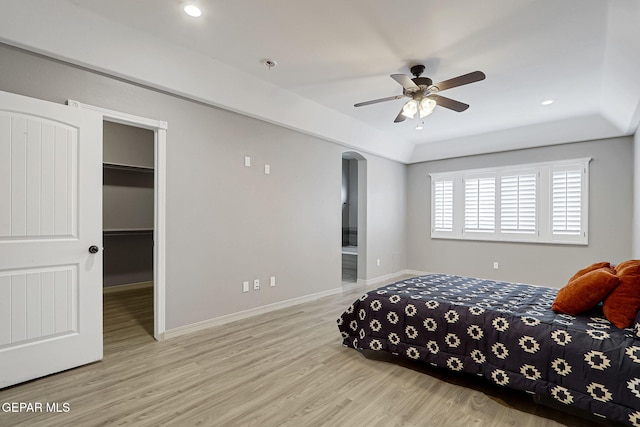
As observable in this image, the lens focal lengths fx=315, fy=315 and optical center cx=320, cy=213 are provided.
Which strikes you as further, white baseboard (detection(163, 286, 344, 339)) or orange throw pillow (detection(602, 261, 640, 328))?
white baseboard (detection(163, 286, 344, 339))

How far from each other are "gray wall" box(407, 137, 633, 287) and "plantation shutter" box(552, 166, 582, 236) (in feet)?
0.53

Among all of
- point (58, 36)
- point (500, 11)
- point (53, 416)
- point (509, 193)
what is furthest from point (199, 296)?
point (509, 193)

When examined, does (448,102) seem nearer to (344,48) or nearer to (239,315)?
(344,48)

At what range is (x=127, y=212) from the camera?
18.4 feet

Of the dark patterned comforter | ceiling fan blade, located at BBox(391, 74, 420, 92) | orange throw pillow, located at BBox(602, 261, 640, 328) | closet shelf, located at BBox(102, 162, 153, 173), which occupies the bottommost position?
the dark patterned comforter

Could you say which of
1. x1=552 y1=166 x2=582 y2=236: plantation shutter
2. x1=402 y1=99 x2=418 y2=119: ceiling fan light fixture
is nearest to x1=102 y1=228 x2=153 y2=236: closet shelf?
x1=402 y1=99 x2=418 y2=119: ceiling fan light fixture

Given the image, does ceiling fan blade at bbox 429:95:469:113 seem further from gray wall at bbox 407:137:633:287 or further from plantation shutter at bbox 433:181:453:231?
plantation shutter at bbox 433:181:453:231

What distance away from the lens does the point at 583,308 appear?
7.36ft

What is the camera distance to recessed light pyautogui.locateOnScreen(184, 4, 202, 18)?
96.5 inches

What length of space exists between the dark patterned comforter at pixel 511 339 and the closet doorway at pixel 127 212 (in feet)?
12.6

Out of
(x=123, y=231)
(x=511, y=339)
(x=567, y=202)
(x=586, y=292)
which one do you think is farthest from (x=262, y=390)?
(x=567, y=202)

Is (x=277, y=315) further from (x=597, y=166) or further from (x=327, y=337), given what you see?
(x=597, y=166)

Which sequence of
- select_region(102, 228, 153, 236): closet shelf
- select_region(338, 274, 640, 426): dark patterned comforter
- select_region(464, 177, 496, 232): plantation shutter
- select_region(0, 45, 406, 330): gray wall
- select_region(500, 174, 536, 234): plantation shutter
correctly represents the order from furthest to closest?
select_region(464, 177, 496, 232): plantation shutter < select_region(500, 174, 536, 234): plantation shutter < select_region(102, 228, 153, 236): closet shelf < select_region(0, 45, 406, 330): gray wall < select_region(338, 274, 640, 426): dark patterned comforter

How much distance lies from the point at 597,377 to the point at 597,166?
454 cm
